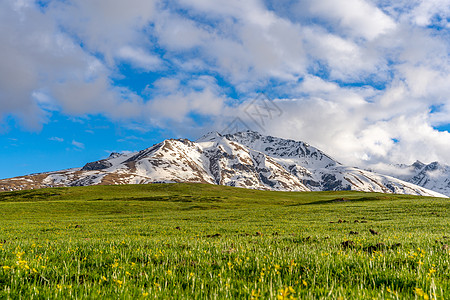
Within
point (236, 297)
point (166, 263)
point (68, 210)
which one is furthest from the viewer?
point (68, 210)

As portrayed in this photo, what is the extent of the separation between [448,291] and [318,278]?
2.09 meters

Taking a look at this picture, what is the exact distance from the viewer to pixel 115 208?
72.9 m

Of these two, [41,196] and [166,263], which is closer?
[166,263]

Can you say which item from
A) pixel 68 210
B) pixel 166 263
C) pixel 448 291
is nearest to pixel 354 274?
pixel 448 291

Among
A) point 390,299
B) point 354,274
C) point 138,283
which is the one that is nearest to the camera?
point 390,299

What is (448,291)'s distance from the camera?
15.1 ft

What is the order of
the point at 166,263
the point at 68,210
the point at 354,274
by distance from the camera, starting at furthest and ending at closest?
the point at 68,210 → the point at 166,263 → the point at 354,274

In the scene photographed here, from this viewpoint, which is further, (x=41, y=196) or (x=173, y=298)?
(x=41, y=196)

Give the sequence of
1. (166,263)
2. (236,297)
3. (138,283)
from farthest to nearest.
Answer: (166,263) → (138,283) → (236,297)

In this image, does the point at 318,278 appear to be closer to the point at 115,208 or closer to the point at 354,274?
the point at 354,274

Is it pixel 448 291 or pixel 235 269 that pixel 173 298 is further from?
pixel 448 291

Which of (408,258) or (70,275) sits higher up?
(408,258)

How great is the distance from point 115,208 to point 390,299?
76819 millimetres

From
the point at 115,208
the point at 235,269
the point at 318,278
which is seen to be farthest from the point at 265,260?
the point at 115,208
